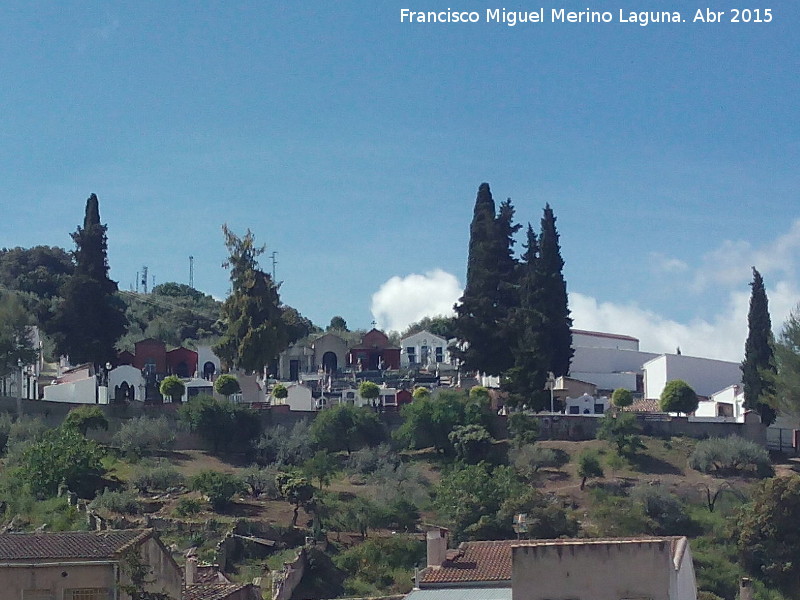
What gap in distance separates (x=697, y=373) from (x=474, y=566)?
154 feet

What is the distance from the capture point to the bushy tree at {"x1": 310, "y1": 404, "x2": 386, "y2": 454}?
62812 millimetres

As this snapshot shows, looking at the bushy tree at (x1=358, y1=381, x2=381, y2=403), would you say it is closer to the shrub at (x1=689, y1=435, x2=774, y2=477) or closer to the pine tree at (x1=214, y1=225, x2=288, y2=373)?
the pine tree at (x1=214, y1=225, x2=288, y2=373)

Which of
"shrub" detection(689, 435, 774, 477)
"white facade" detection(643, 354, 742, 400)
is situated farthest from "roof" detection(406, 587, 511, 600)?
"white facade" detection(643, 354, 742, 400)

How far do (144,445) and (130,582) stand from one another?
39.8 metres

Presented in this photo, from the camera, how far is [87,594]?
22172mm

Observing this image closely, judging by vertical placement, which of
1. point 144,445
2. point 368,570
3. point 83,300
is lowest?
point 368,570

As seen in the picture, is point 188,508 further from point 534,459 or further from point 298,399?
point 298,399

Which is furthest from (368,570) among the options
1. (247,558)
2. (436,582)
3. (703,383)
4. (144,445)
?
(703,383)

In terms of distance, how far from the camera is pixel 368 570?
48594 mm

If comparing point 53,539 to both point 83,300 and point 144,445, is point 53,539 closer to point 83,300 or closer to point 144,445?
point 144,445

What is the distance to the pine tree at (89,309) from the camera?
66.4 m

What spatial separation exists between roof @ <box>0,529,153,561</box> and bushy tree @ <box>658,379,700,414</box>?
4567 cm

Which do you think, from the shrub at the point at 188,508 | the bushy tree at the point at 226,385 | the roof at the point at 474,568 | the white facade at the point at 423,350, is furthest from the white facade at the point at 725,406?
the roof at the point at 474,568

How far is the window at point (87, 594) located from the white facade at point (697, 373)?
177ft
